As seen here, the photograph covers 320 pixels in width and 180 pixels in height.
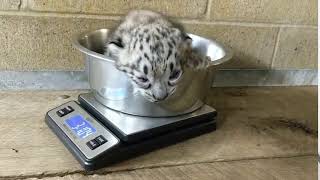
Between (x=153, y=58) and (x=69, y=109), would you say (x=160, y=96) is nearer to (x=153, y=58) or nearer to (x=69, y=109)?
(x=153, y=58)

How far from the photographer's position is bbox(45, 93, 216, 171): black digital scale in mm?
826

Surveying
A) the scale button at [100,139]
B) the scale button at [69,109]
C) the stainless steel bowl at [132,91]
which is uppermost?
the stainless steel bowl at [132,91]

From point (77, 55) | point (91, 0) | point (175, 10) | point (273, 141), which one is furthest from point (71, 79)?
point (273, 141)

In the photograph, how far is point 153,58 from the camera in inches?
32.6

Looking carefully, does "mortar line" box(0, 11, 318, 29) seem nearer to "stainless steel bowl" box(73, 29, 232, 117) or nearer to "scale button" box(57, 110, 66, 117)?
"stainless steel bowl" box(73, 29, 232, 117)

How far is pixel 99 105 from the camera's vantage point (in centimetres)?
97

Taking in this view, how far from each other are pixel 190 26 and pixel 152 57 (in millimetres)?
414

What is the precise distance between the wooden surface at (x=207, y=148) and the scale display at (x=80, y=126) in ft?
0.15

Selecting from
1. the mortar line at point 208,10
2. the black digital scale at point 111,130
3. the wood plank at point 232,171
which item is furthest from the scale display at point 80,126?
the mortar line at point 208,10

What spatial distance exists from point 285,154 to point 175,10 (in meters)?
0.50

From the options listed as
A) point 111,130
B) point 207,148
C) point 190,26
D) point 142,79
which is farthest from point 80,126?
point 190,26

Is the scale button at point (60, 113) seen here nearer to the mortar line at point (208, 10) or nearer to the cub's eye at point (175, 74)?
the cub's eye at point (175, 74)

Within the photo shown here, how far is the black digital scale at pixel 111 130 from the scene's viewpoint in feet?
2.71

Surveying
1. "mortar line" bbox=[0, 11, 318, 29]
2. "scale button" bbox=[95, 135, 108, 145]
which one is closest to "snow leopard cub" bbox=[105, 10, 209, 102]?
"scale button" bbox=[95, 135, 108, 145]
